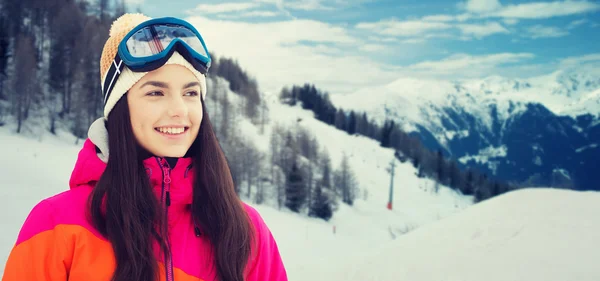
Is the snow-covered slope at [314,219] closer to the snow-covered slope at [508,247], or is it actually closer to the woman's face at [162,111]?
the snow-covered slope at [508,247]

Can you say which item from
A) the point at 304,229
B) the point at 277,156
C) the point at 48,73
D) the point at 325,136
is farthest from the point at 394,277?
the point at 325,136

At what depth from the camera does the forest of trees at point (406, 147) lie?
83.4 meters

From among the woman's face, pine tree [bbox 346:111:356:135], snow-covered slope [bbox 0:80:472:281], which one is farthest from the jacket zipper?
pine tree [bbox 346:111:356:135]

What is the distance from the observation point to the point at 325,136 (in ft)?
278

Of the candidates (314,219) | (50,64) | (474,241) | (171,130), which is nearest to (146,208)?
(171,130)

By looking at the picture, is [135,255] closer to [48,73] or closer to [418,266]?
[418,266]

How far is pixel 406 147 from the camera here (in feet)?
317

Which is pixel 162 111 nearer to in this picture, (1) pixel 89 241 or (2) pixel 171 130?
(2) pixel 171 130

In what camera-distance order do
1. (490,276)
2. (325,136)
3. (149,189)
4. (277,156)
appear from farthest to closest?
(325,136)
(277,156)
(490,276)
(149,189)

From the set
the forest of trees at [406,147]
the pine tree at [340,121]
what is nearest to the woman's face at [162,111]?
the forest of trees at [406,147]

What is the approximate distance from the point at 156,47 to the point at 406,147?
98236 millimetres

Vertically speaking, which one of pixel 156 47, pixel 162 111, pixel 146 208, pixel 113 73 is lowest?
pixel 146 208

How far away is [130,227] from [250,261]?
75 cm

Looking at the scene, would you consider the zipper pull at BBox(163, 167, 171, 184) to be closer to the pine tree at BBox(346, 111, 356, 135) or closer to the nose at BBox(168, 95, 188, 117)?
the nose at BBox(168, 95, 188, 117)
